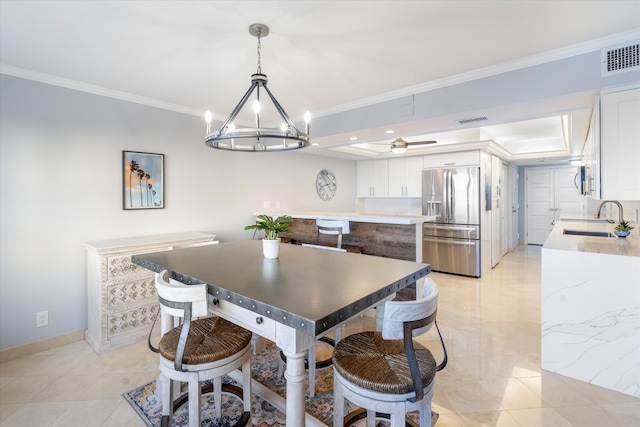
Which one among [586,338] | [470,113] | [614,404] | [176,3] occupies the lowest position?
[614,404]

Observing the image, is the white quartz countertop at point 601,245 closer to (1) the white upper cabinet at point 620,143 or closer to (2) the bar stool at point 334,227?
(1) the white upper cabinet at point 620,143

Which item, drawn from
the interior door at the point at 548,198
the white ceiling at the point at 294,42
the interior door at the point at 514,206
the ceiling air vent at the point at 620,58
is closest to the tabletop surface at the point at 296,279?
the white ceiling at the point at 294,42

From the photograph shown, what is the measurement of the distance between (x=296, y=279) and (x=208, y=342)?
1.85 ft

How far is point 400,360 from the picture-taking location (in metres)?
1.33

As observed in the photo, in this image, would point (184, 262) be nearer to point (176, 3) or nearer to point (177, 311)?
point (177, 311)

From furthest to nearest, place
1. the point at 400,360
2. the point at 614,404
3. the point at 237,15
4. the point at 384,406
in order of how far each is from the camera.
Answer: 1. the point at 614,404
2. the point at 237,15
3. the point at 400,360
4. the point at 384,406

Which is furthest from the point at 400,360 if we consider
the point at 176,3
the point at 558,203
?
the point at 558,203

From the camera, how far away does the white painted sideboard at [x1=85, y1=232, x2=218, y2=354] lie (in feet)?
8.64

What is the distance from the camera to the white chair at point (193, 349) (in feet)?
4.52

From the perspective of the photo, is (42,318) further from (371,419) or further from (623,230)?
(623,230)

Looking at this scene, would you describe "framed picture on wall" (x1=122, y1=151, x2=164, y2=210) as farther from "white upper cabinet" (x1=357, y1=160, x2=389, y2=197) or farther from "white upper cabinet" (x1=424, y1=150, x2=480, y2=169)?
"white upper cabinet" (x1=424, y1=150, x2=480, y2=169)

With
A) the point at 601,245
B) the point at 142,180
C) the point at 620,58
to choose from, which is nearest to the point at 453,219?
the point at 601,245

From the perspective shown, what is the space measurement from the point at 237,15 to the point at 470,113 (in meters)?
2.08

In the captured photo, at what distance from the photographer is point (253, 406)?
1973 millimetres
